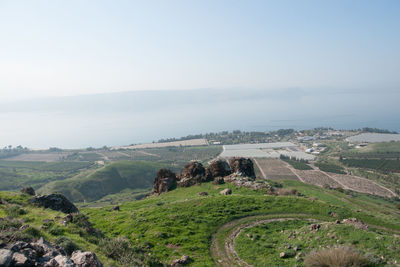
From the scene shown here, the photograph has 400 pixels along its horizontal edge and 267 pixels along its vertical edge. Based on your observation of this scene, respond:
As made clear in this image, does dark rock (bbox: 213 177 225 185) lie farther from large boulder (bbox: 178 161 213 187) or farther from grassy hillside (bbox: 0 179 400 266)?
grassy hillside (bbox: 0 179 400 266)

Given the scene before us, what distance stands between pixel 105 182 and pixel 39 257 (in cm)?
12069

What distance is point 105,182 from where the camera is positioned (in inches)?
4759

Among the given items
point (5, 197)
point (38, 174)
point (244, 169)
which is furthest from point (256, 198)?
point (38, 174)

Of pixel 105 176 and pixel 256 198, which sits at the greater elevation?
pixel 256 198

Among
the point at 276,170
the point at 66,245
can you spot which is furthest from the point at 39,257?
the point at 276,170

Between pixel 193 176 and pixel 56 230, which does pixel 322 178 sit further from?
pixel 56 230

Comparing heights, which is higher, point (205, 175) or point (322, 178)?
point (205, 175)

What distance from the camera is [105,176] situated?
12512 cm

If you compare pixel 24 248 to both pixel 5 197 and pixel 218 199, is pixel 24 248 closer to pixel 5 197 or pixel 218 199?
pixel 5 197

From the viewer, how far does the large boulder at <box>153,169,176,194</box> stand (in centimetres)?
4494

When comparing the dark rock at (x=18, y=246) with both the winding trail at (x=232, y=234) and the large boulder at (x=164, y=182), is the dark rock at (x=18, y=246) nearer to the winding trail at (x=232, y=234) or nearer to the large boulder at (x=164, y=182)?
the winding trail at (x=232, y=234)

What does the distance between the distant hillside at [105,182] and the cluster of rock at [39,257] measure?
10475 centimetres

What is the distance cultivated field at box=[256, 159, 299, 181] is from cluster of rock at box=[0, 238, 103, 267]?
9553 cm

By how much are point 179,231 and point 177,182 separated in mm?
26012
